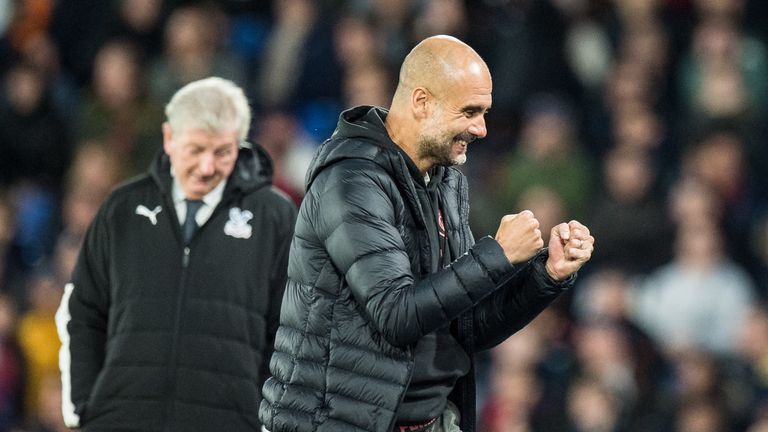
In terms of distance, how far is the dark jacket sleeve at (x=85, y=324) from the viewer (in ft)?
16.6

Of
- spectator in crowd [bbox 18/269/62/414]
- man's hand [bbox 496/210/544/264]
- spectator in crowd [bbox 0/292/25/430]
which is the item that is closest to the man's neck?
man's hand [bbox 496/210/544/264]

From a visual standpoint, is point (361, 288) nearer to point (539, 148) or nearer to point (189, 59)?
point (539, 148)

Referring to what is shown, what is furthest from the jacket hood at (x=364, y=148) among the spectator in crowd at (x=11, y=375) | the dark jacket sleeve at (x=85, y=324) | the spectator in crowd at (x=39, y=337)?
the spectator in crowd at (x=11, y=375)

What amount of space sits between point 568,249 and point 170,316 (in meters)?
1.58

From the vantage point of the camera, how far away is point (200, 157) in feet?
16.7

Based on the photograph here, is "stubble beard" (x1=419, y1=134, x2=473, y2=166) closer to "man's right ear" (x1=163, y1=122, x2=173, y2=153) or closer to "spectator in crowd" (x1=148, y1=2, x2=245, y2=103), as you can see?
"man's right ear" (x1=163, y1=122, x2=173, y2=153)

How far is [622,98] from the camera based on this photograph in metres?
9.29

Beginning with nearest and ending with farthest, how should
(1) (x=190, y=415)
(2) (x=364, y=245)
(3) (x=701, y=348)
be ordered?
(2) (x=364, y=245), (1) (x=190, y=415), (3) (x=701, y=348)

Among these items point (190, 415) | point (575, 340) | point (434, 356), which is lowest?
point (575, 340)

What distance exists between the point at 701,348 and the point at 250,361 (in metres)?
3.83

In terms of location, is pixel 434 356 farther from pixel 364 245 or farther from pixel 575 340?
pixel 575 340

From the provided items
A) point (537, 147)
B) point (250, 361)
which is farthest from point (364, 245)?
point (537, 147)

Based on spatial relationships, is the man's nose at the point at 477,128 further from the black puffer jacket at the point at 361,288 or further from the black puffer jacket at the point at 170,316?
the black puffer jacket at the point at 170,316

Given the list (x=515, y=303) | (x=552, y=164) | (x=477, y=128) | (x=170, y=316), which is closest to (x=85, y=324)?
(x=170, y=316)
